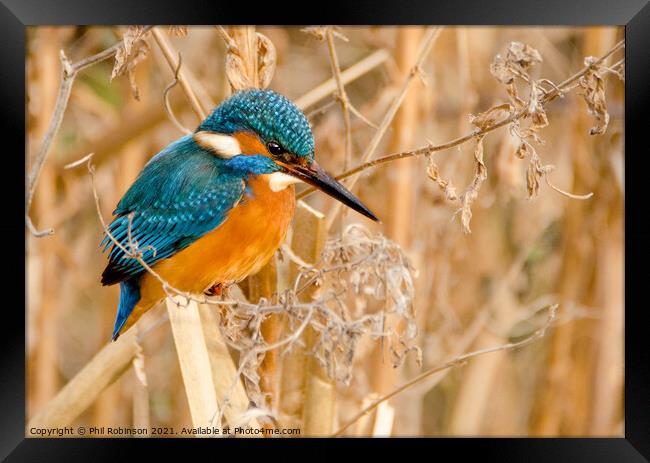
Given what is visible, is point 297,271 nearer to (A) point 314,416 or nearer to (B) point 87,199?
(A) point 314,416

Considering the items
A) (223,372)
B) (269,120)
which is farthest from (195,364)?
(269,120)

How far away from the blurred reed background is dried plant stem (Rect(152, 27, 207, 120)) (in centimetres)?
30

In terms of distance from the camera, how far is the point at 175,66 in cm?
168

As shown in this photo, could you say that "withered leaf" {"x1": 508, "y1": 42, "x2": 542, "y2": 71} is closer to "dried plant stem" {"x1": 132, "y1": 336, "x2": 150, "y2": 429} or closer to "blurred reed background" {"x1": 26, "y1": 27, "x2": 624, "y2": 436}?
"blurred reed background" {"x1": 26, "y1": 27, "x2": 624, "y2": 436}

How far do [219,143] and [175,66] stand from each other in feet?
0.61

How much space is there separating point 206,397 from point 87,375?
289 mm

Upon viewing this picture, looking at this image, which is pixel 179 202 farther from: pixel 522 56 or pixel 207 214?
pixel 522 56

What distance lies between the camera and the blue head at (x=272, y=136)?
1.63 m

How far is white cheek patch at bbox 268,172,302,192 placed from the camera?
1.69 metres

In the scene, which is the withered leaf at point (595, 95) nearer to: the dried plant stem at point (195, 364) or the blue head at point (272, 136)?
the blue head at point (272, 136)

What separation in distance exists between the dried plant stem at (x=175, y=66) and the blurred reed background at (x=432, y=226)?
302 millimetres

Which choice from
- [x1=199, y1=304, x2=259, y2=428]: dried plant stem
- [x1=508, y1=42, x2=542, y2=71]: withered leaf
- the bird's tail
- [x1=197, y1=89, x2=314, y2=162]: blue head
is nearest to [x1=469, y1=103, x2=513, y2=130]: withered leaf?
[x1=508, y1=42, x2=542, y2=71]: withered leaf

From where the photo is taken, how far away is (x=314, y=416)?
1770mm
